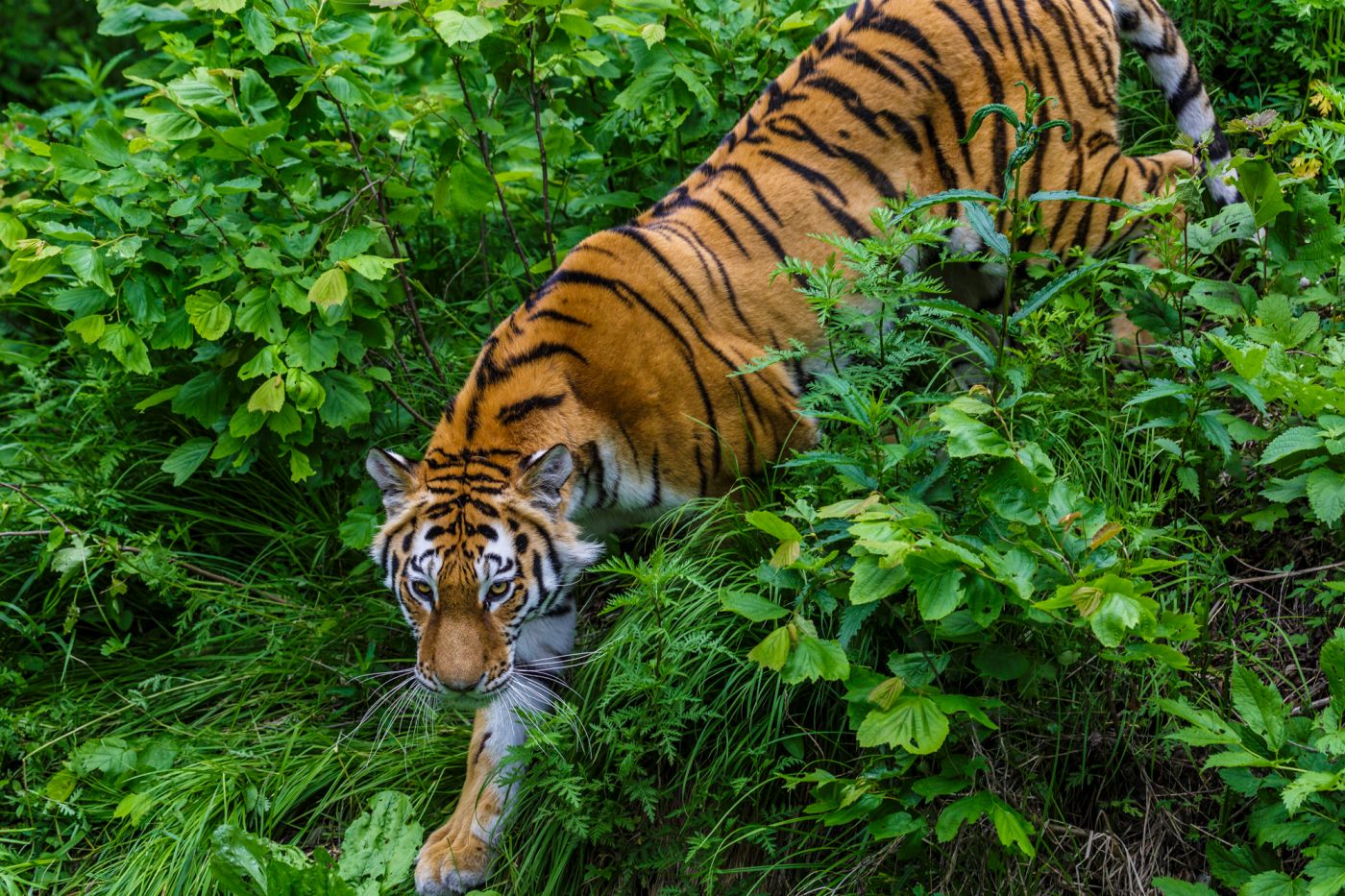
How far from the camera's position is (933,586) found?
7.59 feet

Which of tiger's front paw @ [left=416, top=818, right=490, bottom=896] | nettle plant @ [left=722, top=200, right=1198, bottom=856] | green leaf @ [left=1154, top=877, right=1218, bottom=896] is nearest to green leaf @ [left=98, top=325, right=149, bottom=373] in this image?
tiger's front paw @ [left=416, top=818, right=490, bottom=896]


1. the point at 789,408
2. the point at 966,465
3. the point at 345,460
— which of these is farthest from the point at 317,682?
the point at 966,465

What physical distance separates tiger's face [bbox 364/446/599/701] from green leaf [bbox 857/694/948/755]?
967 mm

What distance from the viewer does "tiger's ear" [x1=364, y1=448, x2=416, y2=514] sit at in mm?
3115

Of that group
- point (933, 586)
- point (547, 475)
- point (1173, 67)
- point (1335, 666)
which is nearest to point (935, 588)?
point (933, 586)

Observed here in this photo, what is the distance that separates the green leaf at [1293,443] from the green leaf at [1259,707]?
0.49 meters

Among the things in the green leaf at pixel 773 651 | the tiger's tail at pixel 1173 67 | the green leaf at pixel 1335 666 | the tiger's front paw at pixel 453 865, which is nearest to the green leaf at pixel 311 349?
the tiger's front paw at pixel 453 865

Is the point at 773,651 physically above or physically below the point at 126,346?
above

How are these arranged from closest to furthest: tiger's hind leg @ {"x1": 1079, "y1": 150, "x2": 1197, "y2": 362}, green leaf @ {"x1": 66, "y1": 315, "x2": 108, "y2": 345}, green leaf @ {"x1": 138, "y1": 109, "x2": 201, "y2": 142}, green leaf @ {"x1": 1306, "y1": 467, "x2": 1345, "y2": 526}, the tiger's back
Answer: green leaf @ {"x1": 1306, "y1": 467, "x2": 1345, "y2": 526}
the tiger's back
green leaf @ {"x1": 138, "y1": 109, "x2": 201, "y2": 142}
green leaf @ {"x1": 66, "y1": 315, "x2": 108, "y2": 345}
tiger's hind leg @ {"x1": 1079, "y1": 150, "x2": 1197, "y2": 362}

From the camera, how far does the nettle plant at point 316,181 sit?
353 centimetres

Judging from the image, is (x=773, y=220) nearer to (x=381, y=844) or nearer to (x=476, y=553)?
(x=476, y=553)

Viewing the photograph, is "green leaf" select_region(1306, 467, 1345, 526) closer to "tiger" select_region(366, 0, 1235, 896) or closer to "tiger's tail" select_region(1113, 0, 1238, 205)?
"tiger" select_region(366, 0, 1235, 896)

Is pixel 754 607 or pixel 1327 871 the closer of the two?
pixel 1327 871

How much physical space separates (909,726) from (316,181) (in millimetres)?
2744
